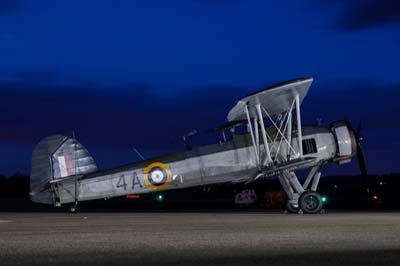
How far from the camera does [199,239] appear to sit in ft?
41.1

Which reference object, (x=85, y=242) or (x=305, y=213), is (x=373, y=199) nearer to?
(x=305, y=213)

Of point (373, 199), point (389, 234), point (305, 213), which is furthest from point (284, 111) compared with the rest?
point (373, 199)

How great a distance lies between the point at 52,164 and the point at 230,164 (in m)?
6.15

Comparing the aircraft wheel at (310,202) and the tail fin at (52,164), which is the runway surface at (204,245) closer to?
the aircraft wheel at (310,202)

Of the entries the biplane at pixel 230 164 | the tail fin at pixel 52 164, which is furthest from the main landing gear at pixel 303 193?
Result: the tail fin at pixel 52 164

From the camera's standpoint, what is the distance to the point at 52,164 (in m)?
23.9

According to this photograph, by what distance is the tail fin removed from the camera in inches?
938

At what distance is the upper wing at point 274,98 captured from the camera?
21.5m

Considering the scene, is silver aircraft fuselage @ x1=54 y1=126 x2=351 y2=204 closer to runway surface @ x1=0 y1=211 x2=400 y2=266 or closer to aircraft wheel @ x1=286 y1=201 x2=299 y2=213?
aircraft wheel @ x1=286 y1=201 x2=299 y2=213

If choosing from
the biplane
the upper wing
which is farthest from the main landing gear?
the upper wing

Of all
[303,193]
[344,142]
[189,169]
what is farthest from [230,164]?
[344,142]

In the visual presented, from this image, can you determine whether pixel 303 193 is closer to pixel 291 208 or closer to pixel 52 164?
pixel 291 208

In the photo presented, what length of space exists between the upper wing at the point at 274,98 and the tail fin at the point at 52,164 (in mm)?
5465

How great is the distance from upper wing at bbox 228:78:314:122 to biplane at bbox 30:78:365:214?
1.9 inches
